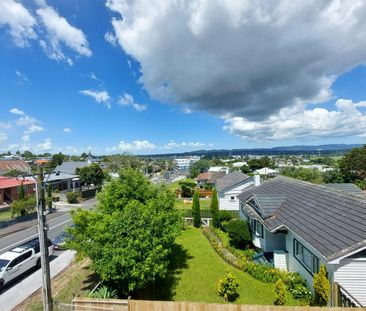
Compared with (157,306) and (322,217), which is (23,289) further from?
(322,217)

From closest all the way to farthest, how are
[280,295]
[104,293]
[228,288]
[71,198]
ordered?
[104,293] → [280,295] → [228,288] → [71,198]

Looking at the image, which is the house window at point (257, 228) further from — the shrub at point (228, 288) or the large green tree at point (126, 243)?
the large green tree at point (126, 243)

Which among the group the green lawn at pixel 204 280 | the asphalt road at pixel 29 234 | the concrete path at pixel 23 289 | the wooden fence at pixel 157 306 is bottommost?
the green lawn at pixel 204 280

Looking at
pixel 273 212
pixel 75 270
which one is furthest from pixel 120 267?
pixel 273 212

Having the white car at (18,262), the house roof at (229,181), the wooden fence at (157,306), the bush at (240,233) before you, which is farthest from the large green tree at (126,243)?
the house roof at (229,181)

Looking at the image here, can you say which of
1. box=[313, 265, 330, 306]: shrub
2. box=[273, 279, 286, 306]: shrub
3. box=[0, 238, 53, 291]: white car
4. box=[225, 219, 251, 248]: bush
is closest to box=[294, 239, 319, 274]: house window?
box=[313, 265, 330, 306]: shrub

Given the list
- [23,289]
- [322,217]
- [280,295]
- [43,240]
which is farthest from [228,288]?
[23,289]
